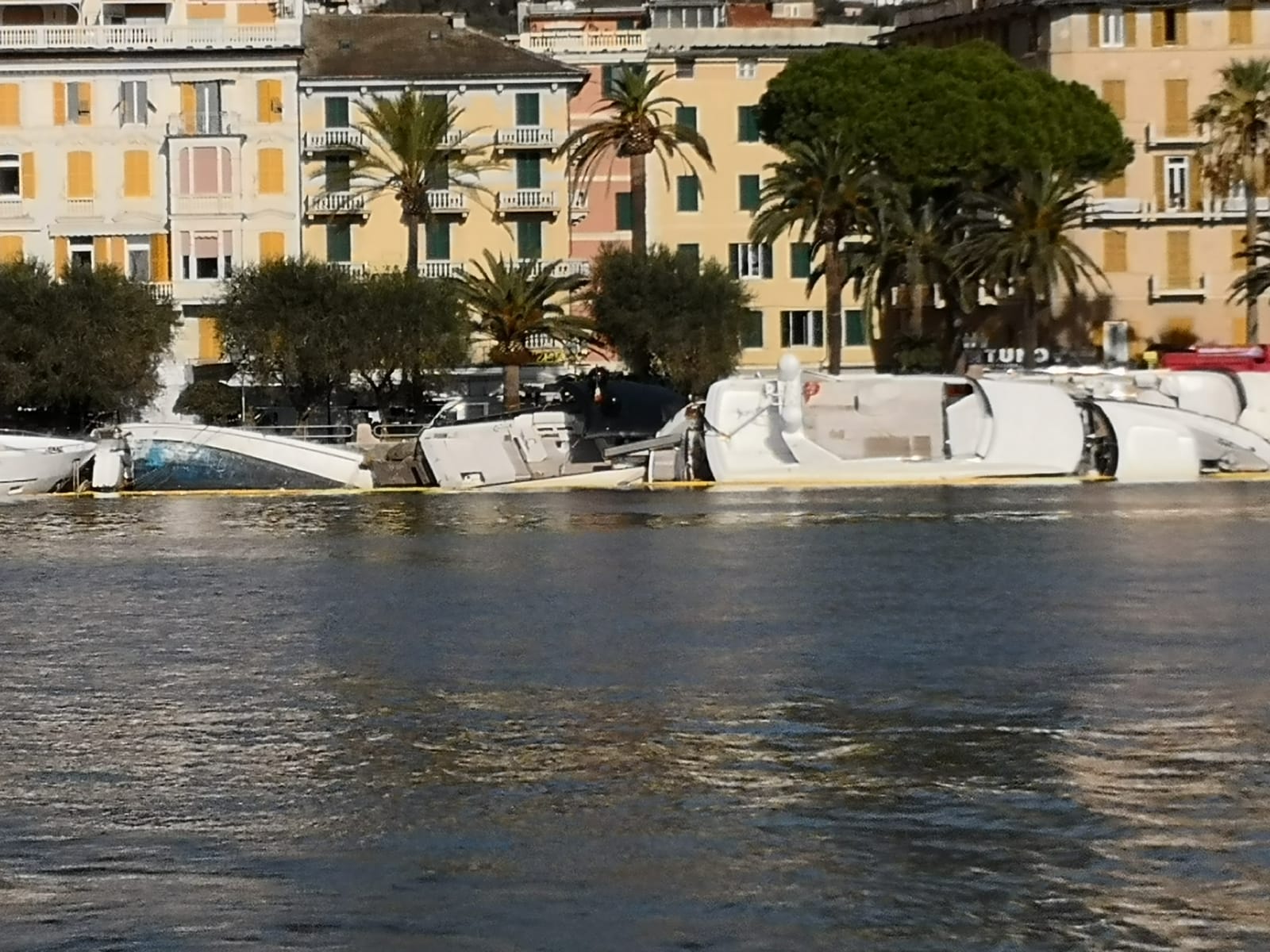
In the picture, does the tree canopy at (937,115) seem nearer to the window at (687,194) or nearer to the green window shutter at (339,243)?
the window at (687,194)

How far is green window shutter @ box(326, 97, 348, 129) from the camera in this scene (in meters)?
90.6

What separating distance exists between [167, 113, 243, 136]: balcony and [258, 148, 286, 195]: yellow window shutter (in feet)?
3.61

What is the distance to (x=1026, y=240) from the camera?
3401 inches

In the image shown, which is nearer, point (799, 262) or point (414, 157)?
point (414, 157)

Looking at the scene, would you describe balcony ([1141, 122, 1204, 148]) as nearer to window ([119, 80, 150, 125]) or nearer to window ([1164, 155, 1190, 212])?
window ([1164, 155, 1190, 212])

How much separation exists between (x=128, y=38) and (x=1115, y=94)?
114ft

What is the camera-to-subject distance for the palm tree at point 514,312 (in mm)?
78688

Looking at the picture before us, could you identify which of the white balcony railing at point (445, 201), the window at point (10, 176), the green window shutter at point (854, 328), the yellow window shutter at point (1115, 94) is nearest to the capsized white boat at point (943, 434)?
the white balcony railing at point (445, 201)

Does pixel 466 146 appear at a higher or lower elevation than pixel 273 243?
higher

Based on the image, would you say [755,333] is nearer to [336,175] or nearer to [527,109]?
[527,109]

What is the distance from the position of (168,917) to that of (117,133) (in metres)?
75.2

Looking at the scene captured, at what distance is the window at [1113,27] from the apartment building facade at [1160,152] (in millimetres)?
40

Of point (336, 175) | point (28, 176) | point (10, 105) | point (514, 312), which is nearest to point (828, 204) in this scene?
point (514, 312)

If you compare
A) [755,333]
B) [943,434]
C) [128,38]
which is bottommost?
[943,434]
